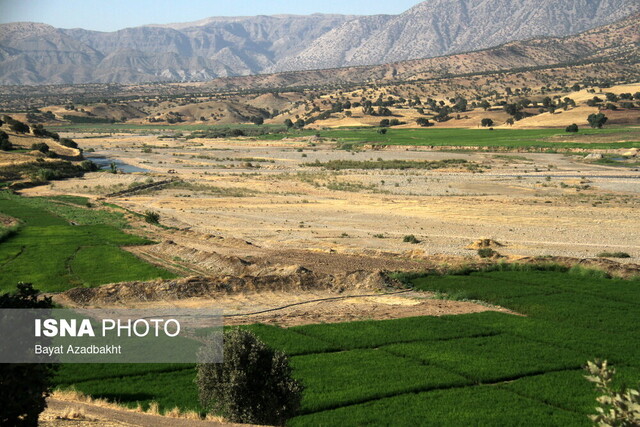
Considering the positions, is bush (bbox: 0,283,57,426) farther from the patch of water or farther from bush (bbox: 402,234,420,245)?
the patch of water

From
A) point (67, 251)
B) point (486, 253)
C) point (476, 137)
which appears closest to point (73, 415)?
point (67, 251)

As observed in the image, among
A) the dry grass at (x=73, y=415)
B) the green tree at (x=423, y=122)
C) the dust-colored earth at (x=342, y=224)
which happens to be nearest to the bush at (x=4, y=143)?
the dust-colored earth at (x=342, y=224)

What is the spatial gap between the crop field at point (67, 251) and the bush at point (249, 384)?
60.3ft

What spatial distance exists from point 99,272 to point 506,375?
78.5ft

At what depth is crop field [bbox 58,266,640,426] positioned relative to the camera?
750 inches

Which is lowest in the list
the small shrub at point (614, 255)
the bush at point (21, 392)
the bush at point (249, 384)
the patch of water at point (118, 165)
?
the patch of water at point (118, 165)

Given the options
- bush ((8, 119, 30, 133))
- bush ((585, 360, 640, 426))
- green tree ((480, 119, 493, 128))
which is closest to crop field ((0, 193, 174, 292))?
bush ((585, 360, 640, 426))

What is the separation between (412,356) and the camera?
24.3 meters

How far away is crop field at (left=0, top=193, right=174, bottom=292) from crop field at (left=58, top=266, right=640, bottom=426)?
12791 millimetres

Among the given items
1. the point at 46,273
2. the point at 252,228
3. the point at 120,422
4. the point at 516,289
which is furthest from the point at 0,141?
the point at 120,422

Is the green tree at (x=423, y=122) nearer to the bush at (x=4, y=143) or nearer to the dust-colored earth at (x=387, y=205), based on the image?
the dust-colored earth at (x=387, y=205)

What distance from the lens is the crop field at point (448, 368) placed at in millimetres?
19062

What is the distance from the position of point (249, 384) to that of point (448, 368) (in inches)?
317

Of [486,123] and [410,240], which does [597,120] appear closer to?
[486,123]
